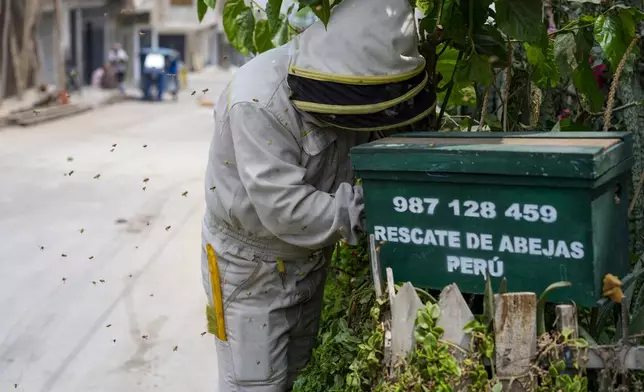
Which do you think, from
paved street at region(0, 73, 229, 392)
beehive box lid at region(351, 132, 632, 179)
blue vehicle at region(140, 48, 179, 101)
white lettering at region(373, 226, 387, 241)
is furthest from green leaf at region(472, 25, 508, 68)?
blue vehicle at region(140, 48, 179, 101)

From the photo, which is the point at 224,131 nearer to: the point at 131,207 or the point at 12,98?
the point at 131,207

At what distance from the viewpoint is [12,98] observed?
821 inches

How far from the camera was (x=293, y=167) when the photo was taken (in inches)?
99.9

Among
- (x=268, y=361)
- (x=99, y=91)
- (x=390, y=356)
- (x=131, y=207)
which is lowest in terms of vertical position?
(x=99, y=91)

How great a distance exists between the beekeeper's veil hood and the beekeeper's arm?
0.15 m

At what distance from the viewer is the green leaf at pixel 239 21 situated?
350cm

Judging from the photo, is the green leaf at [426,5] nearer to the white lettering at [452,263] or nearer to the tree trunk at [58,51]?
the white lettering at [452,263]

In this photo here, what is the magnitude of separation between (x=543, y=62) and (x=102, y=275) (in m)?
4.49

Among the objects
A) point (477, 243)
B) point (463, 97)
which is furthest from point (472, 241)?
point (463, 97)

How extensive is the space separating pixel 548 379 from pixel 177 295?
4467 millimetres

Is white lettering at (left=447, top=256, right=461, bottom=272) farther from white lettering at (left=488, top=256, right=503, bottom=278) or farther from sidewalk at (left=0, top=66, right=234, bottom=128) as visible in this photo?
sidewalk at (left=0, top=66, right=234, bottom=128)

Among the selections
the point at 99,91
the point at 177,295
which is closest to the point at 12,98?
the point at 99,91

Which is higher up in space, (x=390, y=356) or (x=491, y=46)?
(x=491, y=46)

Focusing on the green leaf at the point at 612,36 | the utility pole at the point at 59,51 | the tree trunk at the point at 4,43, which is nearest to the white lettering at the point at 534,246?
the green leaf at the point at 612,36
